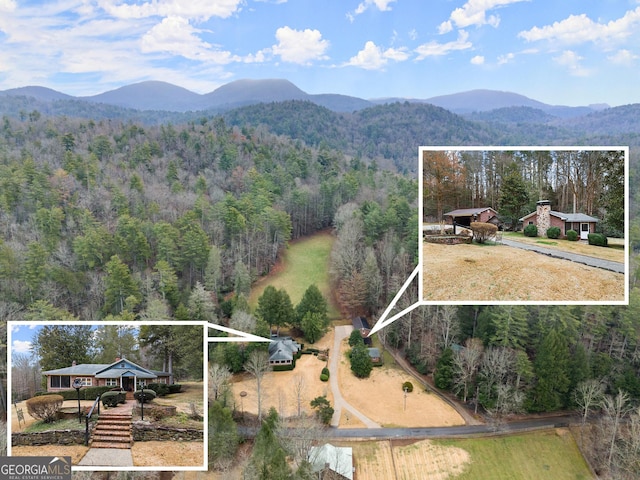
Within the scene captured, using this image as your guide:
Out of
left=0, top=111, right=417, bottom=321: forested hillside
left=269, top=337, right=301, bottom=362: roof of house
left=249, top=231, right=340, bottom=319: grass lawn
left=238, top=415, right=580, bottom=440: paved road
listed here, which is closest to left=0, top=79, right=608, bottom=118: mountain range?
left=0, top=111, right=417, bottom=321: forested hillside

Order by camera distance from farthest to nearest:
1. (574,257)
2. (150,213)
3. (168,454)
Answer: (150,213) → (168,454) → (574,257)

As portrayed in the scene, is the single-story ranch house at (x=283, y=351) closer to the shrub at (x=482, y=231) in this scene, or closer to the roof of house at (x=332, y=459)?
the roof of house at (x=332, y=459)

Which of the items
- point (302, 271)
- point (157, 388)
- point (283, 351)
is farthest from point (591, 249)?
point (302, 271)

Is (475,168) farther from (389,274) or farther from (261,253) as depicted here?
(261,253)

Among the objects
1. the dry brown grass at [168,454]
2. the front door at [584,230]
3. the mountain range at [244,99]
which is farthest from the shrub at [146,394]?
the mountain range at [244,99]

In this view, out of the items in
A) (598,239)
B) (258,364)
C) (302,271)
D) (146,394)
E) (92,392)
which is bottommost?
(258,364)

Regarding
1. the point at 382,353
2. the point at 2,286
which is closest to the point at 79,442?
the point at 2,286

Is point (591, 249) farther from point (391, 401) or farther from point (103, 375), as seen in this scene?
point (391, 401)

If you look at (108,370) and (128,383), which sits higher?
(108,370)
